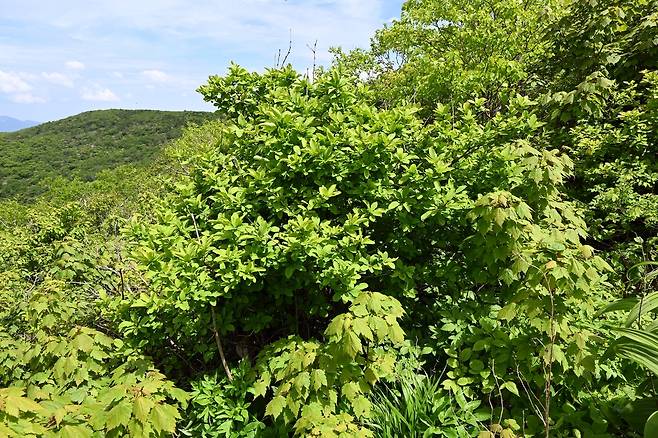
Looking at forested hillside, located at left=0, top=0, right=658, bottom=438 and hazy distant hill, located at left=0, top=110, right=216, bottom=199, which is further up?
hazy distant hill, located at left=0, top=110, right=216, bottom=199

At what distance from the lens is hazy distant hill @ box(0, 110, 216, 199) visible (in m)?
49.3

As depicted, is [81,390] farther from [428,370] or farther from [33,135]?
[33,135]

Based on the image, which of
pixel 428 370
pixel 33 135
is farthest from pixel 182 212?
pixel 33 135

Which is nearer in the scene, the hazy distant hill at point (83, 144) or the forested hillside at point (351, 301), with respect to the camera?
the forested hillside at point (351, 301)

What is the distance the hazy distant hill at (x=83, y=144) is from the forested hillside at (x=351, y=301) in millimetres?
44257

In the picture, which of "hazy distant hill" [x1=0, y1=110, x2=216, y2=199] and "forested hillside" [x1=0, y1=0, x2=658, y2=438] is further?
"hazy distant hill" [x1=0, y1=110, x2=216, y2=199]

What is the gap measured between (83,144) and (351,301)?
2649 inches

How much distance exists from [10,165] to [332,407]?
6270cm

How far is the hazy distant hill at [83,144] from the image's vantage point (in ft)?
162

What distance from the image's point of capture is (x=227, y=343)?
137 inches

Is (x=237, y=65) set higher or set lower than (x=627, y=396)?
higher

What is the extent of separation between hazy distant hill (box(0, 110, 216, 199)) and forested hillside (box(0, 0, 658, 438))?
1742 inches

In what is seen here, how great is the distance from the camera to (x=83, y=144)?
6047cm

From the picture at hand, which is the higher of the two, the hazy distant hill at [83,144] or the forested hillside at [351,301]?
the hazy distant hill at [83,144]
